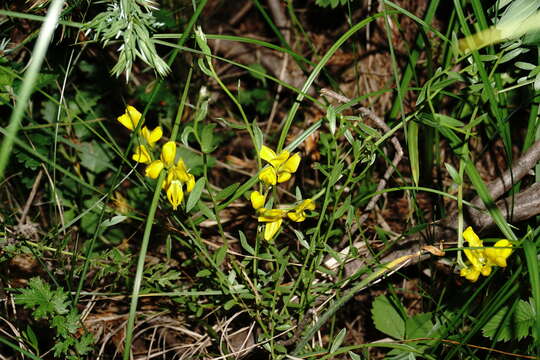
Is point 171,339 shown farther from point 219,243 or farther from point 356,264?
point 356,264

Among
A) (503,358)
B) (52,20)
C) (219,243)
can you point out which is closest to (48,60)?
(219,243)

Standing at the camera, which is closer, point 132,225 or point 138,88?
point 132,225

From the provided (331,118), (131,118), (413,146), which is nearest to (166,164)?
(131,118)

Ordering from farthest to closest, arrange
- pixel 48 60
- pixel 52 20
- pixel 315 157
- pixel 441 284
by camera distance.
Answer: pixel 315 157, pixel 48 60, pixel 441 284, pixel 52 20

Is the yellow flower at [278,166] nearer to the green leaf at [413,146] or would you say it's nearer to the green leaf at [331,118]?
the green leaf at [331,118]

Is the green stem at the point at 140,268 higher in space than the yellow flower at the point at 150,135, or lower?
lower

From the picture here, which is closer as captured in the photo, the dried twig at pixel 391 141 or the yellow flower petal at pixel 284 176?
the yellow flower petal at pixel 284 176

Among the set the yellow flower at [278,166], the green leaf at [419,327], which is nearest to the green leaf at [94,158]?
the yellow flower at [278,166]
